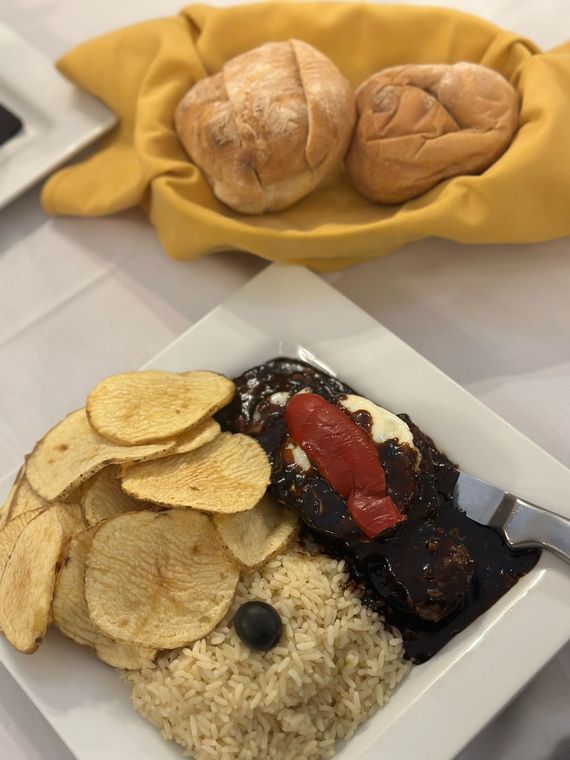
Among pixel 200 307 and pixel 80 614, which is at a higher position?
pixel 200 307

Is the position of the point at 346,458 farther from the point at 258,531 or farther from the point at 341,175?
the point at 341,175

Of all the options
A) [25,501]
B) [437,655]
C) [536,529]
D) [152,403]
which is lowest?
[437,655]

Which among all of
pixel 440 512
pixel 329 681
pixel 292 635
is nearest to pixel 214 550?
pixel 292 635

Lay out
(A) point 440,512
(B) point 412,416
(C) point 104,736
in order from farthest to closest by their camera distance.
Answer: (B) point 412,416 < (A) point 440,512 < (C) point 104,736

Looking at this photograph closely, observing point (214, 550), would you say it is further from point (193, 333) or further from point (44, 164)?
point (44, 164)

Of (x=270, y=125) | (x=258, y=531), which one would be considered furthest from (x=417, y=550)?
(x=270, y=125)

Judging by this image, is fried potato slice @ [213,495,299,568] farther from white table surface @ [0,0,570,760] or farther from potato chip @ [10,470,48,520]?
white table surface @ [0,0,570,760]

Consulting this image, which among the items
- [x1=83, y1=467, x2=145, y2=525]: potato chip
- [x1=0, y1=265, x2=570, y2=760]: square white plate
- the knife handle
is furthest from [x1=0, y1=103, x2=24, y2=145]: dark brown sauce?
the knife handle
